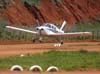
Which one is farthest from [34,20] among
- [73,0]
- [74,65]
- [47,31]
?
[74,65]

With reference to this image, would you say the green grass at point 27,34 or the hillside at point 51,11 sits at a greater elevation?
the hillside at point 51,11

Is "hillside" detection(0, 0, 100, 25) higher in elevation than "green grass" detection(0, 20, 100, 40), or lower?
higher

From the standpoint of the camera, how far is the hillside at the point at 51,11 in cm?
7162

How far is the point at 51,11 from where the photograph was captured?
81.0m

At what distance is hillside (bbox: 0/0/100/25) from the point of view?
71.6 meters

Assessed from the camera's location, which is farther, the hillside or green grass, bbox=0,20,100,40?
the hillside

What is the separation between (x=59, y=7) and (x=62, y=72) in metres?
62.4

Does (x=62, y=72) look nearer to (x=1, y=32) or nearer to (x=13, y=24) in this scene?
(x=1, y=32)

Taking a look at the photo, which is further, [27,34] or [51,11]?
[51,11]

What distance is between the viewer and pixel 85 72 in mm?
21812

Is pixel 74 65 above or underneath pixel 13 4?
underneath

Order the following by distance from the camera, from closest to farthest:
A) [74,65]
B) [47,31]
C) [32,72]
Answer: [32,72]
[74,65]
[47,31]

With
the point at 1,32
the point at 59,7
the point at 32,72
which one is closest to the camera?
the point at 32,72

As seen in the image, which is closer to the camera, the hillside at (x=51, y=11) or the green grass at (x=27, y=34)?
the green grass at (x=27, y=34)
